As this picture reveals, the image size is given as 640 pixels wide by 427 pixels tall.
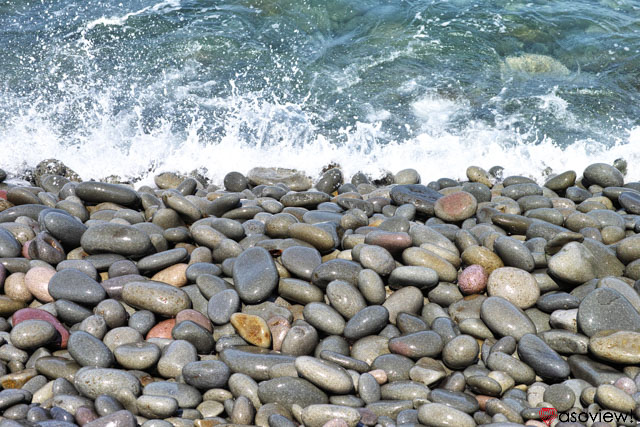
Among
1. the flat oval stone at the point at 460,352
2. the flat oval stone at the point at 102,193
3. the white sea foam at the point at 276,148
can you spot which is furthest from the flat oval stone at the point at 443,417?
the white sea foam at the point at 276,148

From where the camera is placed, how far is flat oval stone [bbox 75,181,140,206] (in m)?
5.04

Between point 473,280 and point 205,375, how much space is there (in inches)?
71.6

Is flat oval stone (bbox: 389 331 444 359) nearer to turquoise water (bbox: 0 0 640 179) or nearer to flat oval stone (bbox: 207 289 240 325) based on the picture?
flat oval stone (bbox: 207 289 240 325)

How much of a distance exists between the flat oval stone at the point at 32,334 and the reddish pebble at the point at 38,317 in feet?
0.37

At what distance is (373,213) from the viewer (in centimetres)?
513

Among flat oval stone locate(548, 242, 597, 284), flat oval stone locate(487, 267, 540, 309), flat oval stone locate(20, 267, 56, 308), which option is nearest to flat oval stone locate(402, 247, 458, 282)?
flat oval stone locate(487, 267, 540, 309)

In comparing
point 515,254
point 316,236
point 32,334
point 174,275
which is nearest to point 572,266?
point 515,254

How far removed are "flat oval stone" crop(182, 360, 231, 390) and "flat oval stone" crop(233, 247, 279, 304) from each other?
0.70 meters

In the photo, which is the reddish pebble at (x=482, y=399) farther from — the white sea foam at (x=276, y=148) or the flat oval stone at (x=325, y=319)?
the white sea foam at (x=276, y=148)

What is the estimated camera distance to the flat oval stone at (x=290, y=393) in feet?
9.66

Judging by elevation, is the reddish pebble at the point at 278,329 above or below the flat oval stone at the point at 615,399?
above

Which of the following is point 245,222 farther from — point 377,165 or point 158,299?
point 377,165

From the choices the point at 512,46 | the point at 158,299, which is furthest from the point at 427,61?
the point at 158,299

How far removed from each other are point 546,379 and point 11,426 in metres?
2.66
